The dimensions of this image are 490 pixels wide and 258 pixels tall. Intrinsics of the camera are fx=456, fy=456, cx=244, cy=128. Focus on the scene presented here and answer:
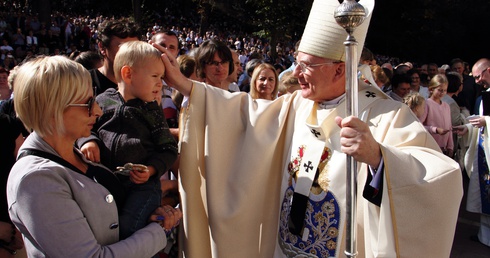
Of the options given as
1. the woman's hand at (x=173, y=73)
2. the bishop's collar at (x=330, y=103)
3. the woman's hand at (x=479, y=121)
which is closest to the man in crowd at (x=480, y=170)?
the woman's hand at (x=479, y=121)

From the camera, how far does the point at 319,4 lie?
2.61 m

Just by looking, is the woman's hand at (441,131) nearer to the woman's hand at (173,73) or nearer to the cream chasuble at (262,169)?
the cream chasuble at (262,169)

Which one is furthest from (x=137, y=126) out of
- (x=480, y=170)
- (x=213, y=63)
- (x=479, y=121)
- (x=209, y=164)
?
(x=480, y=170)

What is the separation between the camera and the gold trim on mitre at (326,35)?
2406mm

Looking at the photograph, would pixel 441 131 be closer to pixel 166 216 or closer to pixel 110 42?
pixel 110 42

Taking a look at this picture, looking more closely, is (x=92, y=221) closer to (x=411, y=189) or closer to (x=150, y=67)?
(x=150, y=67)

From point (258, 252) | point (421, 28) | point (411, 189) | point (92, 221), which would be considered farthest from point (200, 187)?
point (421, 28)

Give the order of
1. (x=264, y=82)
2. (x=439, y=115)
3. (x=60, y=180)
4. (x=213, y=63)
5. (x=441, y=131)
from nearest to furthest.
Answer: (x=60, y=180), (x=213, y=63), (x=264, y=82), (x=441, y=131), (x=439, y=115)

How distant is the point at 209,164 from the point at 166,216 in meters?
0.57

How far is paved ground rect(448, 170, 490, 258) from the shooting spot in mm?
4859

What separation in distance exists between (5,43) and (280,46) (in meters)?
14.6

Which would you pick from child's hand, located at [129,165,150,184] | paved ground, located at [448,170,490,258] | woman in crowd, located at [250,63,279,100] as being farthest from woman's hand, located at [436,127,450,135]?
child's hand, located at [129,165,150,184]

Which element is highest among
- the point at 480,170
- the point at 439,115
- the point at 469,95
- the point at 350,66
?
the point at 350,66

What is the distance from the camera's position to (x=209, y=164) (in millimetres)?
2508
